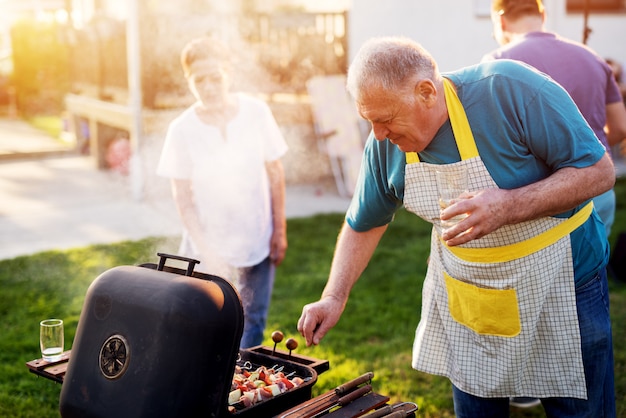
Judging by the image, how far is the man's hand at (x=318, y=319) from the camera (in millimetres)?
2518

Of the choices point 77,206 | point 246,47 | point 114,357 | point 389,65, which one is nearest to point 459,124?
point 389,65

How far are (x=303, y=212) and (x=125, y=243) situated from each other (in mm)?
2179

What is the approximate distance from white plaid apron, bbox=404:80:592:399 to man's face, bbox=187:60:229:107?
1514mm

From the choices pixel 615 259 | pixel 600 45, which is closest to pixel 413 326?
pixel 615 259

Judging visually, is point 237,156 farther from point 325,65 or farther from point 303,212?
point 325,65

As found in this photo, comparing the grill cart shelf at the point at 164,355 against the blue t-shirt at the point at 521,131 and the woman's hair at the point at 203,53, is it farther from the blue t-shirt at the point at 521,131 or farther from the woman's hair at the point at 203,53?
the woman's hair at the point at 203,53

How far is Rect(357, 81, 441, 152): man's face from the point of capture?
2156 millimetres

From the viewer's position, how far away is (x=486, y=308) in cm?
243

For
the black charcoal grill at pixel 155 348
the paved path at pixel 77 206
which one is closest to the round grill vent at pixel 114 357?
the black charcoal grill at pixel 155 348

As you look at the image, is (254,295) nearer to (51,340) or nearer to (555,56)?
(51,340)

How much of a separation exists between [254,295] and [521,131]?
6.59 feet

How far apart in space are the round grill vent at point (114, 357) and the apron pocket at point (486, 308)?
3.46 ft

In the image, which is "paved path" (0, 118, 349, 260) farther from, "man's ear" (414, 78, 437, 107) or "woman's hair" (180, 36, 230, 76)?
"man's ear" (414, 78, 437, 107)

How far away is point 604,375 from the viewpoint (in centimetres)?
247
